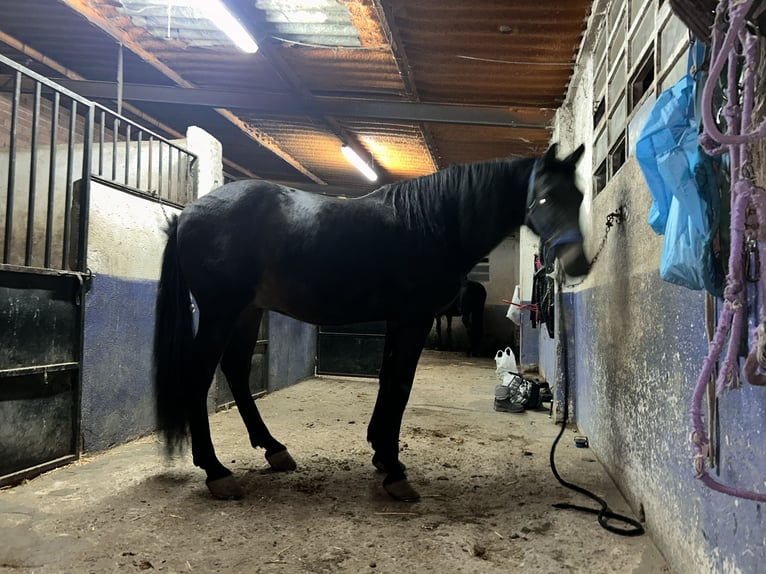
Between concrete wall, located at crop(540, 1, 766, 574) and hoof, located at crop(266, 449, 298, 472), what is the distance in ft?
4.94

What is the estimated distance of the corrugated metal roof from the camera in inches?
139

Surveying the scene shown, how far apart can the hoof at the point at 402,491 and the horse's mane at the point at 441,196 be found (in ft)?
4.00

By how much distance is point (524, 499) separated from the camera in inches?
88.7

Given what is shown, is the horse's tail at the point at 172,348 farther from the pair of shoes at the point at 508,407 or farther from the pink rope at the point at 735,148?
the pair of shoes at the point at 508,407

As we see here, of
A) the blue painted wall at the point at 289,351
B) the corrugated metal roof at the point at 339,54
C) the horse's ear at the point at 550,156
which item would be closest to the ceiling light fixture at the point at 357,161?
the corrugated metal roof at the point at 339,54

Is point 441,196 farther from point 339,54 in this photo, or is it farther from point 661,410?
point 339,54

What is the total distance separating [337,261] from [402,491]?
1.15m

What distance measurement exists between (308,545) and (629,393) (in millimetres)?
1512

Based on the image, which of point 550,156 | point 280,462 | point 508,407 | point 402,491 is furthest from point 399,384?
point 508,407

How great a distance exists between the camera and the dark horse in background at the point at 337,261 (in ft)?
7.93

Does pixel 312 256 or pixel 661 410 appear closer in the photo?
pixel 661 410

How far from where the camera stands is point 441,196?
8.20 ft

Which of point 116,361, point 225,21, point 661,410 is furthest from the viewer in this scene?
point 225,21

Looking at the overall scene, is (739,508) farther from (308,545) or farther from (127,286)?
(127,286)
